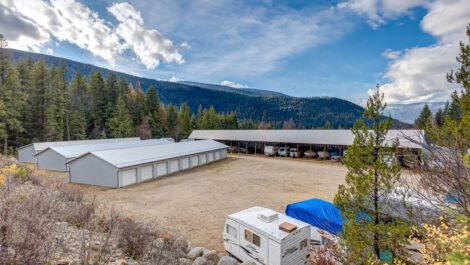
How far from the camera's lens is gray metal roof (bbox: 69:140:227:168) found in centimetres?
1967

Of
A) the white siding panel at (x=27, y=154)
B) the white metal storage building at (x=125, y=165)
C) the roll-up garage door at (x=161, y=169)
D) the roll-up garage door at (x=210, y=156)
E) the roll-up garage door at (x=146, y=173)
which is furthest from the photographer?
the roll-up garage door at (x=210, y=156)

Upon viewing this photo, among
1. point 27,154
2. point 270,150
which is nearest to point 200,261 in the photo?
point 270,150

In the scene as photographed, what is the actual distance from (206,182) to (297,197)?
845cm

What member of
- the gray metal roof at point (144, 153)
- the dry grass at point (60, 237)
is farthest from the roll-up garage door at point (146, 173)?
the dry grass at point (60, 237)

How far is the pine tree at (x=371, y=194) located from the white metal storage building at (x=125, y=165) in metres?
17.8

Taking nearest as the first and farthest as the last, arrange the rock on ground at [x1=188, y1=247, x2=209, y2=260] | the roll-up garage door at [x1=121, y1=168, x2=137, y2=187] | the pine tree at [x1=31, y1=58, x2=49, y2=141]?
the rock on ground at [x1=188, y1=247, x2=209, y2=260]
the roll-up garage door at [x1=121, y1=168, x2=137, y2=187]
the pine tree at [x1=31, y1=58, x2=49, y2=141]

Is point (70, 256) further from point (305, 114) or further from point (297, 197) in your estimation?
point (305, 114)

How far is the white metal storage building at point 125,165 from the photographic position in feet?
62.0

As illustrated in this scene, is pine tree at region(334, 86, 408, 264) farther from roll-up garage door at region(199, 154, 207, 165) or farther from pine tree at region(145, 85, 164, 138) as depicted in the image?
pine tree at region(145, 85, 164, 138)

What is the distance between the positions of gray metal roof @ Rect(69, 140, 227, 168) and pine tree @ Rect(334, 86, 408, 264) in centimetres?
1795

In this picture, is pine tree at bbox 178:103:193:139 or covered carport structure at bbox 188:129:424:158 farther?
pine tree at bbox 178:103:193:139

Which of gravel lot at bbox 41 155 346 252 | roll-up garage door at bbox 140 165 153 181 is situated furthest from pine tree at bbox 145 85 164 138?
roll-up garage door at bbox 140 165 153 181

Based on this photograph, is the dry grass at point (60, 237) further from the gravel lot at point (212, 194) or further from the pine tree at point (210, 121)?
the pine tree at point (210, 121)

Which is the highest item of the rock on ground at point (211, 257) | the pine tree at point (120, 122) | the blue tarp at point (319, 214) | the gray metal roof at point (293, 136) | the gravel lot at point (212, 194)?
the pine tree at point (120, 122)
